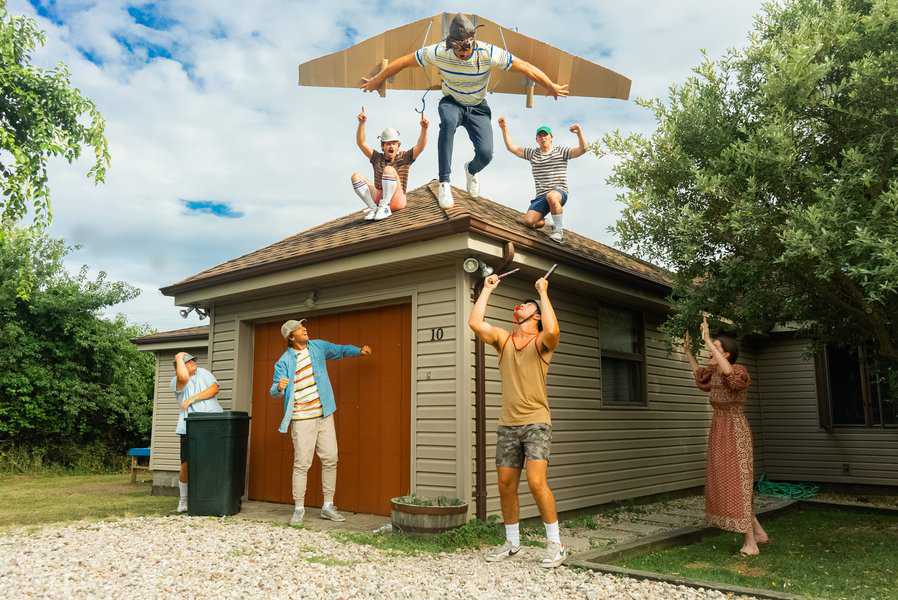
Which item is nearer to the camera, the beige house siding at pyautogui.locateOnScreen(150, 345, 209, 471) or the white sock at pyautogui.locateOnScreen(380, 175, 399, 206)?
the white sock at pyautogui.locateOnScreen(380, 175, 399, 206)

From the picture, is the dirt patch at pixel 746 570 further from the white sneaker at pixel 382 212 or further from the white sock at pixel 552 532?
the white sneaker at pixel 382 212

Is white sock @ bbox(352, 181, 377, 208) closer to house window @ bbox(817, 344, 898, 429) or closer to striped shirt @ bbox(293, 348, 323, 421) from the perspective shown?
striped shirt @ bbox(293, 348, 323, 421)

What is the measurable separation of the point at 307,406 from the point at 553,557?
9.21 feet

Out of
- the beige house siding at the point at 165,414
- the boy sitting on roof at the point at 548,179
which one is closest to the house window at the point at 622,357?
the boy sitting on roof at the point at 548,179

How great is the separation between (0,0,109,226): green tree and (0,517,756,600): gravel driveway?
738 cm

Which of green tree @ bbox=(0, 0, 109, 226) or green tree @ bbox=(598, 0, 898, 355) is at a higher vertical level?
green tree @ bbox=(0, 0, 109, 226)

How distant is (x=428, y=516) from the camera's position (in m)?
5.51

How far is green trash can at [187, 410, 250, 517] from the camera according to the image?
6773mm

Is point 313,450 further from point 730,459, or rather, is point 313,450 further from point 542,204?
point 730,459

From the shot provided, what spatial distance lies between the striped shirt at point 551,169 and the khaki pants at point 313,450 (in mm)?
3414

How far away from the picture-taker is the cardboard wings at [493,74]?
8.12m

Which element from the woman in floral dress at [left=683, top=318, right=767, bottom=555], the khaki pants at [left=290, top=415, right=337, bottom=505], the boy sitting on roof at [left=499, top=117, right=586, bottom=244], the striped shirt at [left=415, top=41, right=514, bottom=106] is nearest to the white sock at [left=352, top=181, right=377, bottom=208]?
the striped shirt at [left=415, top=41, right=514, bottom=106]

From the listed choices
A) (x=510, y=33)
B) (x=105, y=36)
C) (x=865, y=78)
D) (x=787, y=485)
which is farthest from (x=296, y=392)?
(x=787, y=485)

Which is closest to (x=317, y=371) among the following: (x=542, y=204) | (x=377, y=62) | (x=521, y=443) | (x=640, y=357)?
(x=521, y=443)
